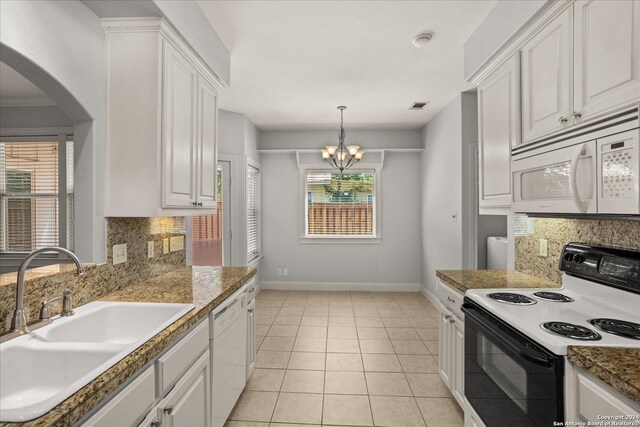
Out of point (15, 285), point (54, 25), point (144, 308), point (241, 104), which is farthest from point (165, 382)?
point (241, 104)

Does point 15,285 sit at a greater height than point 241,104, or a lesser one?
lesser

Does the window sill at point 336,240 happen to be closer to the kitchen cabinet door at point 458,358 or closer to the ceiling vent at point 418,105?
the ceiling vent at point 418,105

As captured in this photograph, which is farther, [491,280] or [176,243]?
[176,243]

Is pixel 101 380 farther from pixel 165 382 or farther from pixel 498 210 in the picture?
pixel 498 210

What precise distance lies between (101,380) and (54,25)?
62.4 inches

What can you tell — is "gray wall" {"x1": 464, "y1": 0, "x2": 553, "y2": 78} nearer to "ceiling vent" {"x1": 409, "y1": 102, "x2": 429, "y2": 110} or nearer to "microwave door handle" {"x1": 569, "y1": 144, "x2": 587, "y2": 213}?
"microwave door handle" {"x1": 569, "y1": 144, "x2": 587, "y2": 213}

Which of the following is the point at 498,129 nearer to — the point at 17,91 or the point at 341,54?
the point at 341,54

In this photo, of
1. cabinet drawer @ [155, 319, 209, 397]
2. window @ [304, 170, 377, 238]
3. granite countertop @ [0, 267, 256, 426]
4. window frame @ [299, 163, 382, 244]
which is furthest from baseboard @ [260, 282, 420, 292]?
cabinet drawer @ [155, 319, 209, 397]

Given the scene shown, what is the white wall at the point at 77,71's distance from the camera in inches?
53.8

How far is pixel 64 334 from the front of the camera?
144 cm

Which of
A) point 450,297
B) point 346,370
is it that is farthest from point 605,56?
point 346,370

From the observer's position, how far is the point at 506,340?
1.48 meters

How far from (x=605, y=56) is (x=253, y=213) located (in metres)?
4.61

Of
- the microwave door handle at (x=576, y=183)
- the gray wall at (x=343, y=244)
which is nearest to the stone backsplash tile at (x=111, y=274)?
the microwave door handle at (x=576, y=183)
